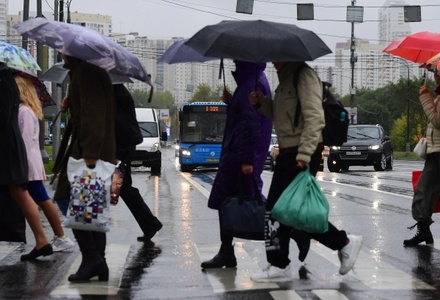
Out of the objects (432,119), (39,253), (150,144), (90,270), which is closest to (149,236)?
(39,253)

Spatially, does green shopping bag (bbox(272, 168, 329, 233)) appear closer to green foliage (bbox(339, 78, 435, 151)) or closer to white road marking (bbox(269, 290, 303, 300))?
white road marking (bbox(269, 290, 303, 300))

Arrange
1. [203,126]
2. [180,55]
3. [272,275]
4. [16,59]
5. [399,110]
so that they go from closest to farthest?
[272,275] < [16,59] < [180,55] < [203,126] < [399,110]

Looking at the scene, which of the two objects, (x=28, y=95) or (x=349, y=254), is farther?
(x=28, y=95)

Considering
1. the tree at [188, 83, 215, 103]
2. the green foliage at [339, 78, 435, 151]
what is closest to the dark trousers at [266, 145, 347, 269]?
the green foliage at [339, 78, 435, 151]

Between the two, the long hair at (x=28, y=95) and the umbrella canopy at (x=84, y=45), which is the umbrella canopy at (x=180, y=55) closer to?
the umbrella canopy at (x=84, y=45)

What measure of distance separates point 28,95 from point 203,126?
2697cm

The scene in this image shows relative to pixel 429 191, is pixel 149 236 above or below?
below

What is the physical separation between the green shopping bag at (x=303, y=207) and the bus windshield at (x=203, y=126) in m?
28.3

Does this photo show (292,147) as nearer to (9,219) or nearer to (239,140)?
(239,140)

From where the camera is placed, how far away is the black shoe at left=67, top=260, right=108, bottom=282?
7371 mm

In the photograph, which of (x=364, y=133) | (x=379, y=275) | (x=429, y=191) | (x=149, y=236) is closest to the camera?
(x=379, y=275)

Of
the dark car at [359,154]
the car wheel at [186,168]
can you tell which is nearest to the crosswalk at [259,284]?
the dark car at [359,154]

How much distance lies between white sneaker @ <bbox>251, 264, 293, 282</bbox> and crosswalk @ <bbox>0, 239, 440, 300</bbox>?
0.07 meters

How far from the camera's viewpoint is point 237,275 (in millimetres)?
7754
